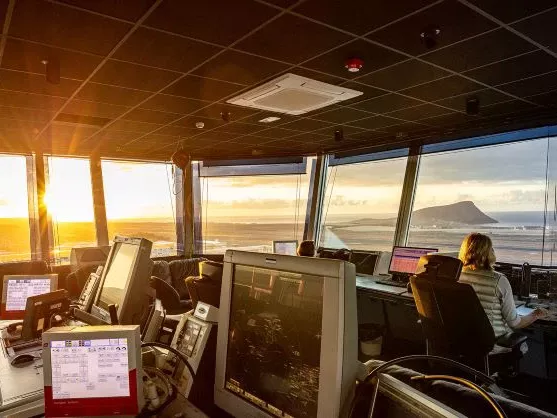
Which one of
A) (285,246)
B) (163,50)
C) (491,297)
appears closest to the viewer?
(163,50)

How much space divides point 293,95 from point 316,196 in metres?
3.99

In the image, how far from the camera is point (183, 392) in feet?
4.78

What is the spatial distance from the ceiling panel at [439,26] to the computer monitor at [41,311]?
2761mm

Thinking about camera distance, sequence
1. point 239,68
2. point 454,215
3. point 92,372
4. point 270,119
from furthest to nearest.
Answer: point 454,215, point 270,119, point 239,68, point 92,372

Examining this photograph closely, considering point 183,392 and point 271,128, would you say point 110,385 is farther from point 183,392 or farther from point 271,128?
point 271,128

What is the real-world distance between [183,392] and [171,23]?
Answer: 2217mm

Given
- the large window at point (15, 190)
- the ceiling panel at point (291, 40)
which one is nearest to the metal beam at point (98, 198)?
the large window at point (15, 190)

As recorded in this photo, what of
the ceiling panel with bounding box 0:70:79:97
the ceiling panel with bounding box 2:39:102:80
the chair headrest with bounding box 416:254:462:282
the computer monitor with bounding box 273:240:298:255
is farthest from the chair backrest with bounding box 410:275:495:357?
the computer monitor with bounding box 273:240:298:255

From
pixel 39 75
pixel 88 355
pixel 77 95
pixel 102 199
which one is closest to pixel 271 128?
pixel 77 95

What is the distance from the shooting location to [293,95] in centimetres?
406

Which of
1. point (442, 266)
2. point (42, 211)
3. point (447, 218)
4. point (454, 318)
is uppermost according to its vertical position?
point (42, 211)

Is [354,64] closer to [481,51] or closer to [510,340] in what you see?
[481,51]

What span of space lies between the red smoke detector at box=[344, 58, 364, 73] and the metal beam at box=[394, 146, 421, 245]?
337 centimetres

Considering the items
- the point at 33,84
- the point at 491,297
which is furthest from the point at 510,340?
the point at 33,84
